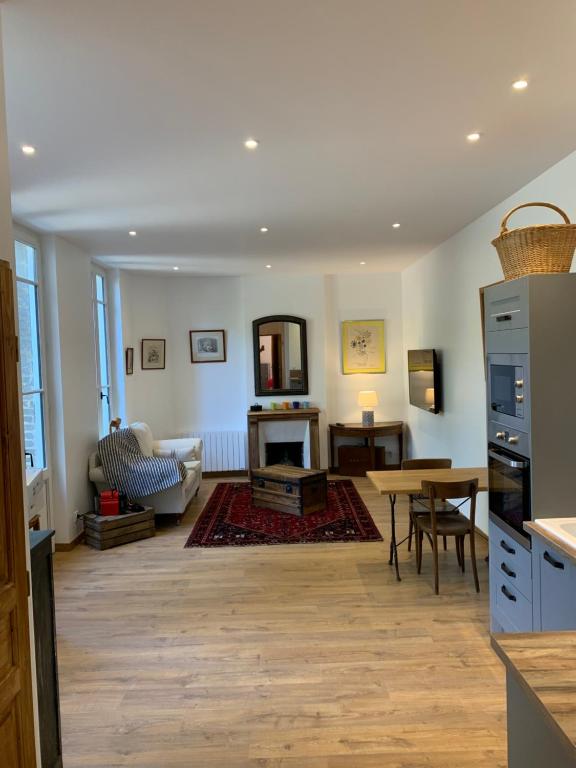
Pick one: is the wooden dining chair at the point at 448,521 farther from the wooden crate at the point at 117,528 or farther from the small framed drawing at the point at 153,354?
the small framed drawing at the point at 153,354

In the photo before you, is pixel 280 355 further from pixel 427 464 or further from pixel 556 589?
pixel 556 589

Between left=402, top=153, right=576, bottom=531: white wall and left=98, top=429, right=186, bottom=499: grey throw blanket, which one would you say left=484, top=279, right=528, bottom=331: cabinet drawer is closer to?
left=402, top=153, right=576, bottom=531: white wall

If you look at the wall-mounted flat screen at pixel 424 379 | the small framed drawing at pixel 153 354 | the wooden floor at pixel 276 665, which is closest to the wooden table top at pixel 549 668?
the wooden floor at pixel 276 665

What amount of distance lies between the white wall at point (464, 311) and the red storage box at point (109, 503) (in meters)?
3.38

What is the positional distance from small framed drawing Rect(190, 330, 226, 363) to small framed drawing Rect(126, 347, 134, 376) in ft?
3.36

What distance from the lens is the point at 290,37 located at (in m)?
1.90

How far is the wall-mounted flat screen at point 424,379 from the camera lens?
586cm

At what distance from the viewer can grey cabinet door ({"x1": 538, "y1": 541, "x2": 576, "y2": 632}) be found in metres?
2.10

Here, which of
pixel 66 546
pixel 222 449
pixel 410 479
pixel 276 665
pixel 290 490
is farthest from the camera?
pixel 222 449

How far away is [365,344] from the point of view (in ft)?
25.6

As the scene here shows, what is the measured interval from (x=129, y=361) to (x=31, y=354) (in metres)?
2.26

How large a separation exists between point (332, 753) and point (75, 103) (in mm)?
3026

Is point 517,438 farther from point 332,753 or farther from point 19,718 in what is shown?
point 19,718

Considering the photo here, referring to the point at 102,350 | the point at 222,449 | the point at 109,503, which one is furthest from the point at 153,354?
the point at 109,503
